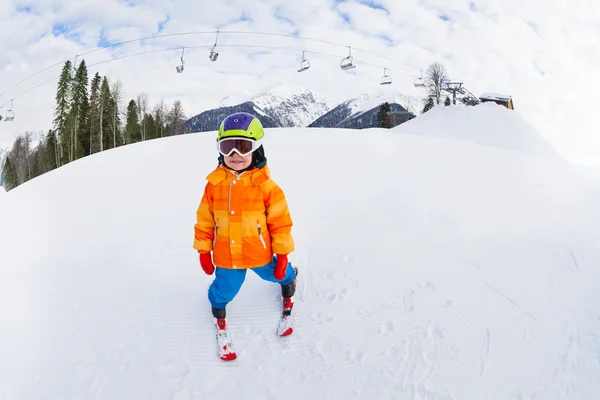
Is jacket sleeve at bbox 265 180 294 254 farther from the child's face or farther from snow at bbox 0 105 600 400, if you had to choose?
snow at bbox 0 105 600 400

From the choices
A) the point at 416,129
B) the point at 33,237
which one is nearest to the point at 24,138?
the point at 416,129

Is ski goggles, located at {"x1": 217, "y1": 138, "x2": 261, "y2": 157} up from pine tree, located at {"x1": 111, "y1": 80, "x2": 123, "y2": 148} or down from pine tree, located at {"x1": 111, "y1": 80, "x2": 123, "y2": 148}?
down

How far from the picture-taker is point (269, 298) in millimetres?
3920

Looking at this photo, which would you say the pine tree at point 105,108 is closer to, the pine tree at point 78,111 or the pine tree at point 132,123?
the pine tree at point 78,111

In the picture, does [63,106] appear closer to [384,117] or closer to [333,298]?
[384,117]

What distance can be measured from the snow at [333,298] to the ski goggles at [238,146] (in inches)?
65.0

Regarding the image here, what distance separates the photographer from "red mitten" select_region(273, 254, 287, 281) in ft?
10.7

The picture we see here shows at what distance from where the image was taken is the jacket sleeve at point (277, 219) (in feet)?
10.5

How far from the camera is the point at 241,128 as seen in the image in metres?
3.10

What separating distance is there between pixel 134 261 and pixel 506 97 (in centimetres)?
4094

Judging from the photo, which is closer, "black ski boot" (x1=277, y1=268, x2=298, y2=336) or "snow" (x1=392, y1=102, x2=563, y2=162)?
"black ski boot" (x1=277, y1=268, x2=298, y2=336)

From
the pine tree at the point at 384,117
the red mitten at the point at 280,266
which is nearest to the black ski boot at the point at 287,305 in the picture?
the red mitten at the point at 280,266

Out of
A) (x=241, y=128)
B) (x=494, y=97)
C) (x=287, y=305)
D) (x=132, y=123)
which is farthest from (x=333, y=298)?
(x=132, y=123)

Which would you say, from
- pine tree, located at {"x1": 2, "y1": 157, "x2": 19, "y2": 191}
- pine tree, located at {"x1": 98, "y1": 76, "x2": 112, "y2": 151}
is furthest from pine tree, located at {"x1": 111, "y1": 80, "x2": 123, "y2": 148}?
pine tree, located at {"x1": 2, "y1": 157, "x2": 19, "y2": 191}
